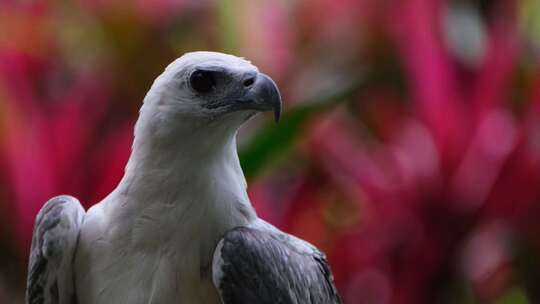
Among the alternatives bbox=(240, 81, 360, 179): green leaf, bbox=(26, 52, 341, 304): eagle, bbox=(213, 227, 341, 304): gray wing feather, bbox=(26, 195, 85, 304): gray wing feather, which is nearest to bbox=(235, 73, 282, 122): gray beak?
bbox=(26, 52, 341, 304): eagle

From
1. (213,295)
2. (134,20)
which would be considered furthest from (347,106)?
(213,295)

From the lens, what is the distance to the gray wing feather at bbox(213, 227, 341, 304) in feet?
4.26

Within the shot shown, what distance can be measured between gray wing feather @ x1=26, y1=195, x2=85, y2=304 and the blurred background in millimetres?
491

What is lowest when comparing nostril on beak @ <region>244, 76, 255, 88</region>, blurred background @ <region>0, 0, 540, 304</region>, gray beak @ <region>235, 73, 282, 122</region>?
blurred background @ <region>0, 0, 540, 304</region>

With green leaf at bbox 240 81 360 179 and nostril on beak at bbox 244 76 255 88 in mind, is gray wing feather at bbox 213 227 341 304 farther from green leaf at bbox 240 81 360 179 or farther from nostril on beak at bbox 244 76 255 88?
green leaf at bbox 240 81 360 179

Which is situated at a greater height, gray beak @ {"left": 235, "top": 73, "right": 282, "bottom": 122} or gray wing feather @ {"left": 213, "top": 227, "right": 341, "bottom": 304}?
gray beak @ {"left": 235, "top": 73, "right": 282, "bottom": 122}

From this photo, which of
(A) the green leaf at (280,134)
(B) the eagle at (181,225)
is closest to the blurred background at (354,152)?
(A) the green leaf at (280,134)

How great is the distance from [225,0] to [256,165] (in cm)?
91

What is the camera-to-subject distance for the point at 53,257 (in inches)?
53.9

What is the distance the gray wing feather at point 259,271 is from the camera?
4.26 feet

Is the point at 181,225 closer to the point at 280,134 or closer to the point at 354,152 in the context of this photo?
the point at 280,134

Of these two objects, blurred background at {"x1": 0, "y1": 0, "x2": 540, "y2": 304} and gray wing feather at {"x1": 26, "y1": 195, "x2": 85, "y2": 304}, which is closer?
gray wing feather at {"x1": 26, "y1": 195, "x2": 85, "y2": 304}

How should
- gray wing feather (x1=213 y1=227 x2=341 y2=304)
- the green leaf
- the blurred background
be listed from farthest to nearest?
the blurred background, the green leaf, gray wing feather (x1=213 y1=227 x2=341 y2=304)

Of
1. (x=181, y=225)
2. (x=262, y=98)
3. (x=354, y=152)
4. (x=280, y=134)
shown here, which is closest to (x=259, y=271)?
(x=181, y=225)
